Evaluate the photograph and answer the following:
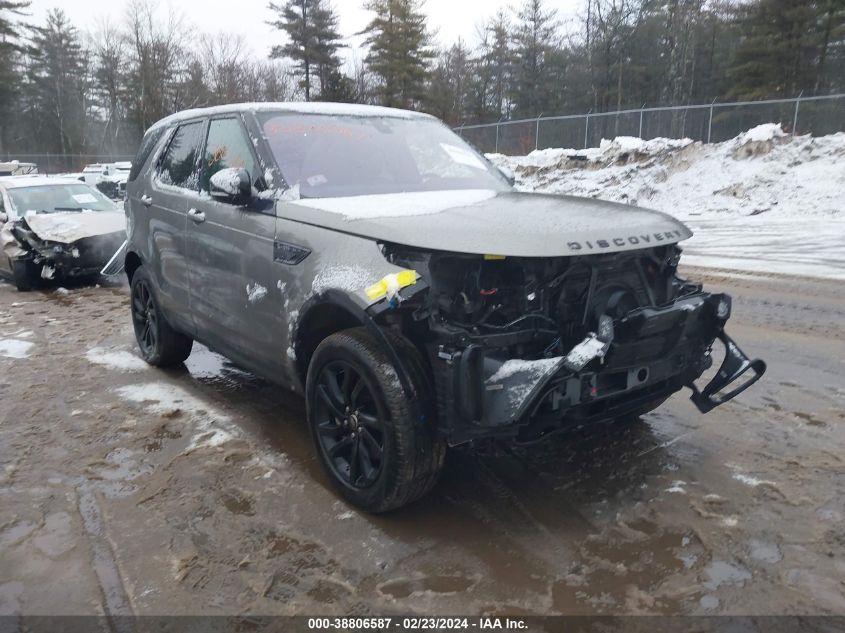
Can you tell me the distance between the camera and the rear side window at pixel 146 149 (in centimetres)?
555

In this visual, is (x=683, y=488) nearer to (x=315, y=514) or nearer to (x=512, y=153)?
(x=315, y=514)

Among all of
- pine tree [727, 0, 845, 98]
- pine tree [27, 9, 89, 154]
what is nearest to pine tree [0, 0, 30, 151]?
pine tree [27, 9, 89, 154]

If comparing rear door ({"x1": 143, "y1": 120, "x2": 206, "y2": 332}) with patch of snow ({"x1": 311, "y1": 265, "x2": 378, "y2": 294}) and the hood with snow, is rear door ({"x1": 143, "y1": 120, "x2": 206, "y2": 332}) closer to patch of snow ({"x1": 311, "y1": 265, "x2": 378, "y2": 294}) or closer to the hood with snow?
the hood with snow

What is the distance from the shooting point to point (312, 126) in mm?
4277

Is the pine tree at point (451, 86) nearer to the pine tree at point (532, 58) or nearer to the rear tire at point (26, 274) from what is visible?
the pine tree at point (532, 58)

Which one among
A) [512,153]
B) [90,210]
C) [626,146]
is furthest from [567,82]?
[90,210]

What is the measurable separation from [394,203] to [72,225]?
8072 millimetres

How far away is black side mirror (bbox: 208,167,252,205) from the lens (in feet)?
12.4

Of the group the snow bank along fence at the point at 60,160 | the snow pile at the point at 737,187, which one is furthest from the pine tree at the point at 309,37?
the snow pile at the point at 737,187

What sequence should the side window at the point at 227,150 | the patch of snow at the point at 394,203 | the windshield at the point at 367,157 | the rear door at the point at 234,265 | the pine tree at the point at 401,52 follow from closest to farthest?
the patch of snow at the point at 394,203 < the rear door at the point at 234,265 < the windshield at the point at 367,157 < the side window at the point at 227,150 < the pine tree at the point at 401,52

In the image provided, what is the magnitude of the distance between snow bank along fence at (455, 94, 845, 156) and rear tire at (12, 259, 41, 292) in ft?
61.6

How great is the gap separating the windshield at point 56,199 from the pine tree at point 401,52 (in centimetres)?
3222

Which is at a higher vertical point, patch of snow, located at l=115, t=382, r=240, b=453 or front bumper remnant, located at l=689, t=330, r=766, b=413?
front bumper remnant, located at l=689, t=330, r=766, b=413

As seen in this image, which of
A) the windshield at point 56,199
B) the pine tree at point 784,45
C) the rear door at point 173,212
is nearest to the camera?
the rear door at point 173,212
